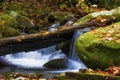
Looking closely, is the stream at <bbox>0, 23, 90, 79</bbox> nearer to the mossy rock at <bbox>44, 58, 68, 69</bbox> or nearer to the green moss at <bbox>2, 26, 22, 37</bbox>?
the mossy rock at <bbox>44, 58, 68, 69</bbox>

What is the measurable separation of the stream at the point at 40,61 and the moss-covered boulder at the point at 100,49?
1246 millimetres

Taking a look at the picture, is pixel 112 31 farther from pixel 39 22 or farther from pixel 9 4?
pixel 9 4

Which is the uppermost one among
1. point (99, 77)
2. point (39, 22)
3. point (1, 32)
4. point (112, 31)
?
point (39, 22)

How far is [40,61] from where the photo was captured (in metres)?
12.4

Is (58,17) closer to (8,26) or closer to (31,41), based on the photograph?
(8,26)

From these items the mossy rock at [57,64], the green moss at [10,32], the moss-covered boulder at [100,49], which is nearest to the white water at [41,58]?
the mossy rock at [57,64]

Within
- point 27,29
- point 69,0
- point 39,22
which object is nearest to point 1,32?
point 27,29

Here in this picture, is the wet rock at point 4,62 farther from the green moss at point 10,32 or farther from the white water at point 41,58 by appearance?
the green moss at point 10,32

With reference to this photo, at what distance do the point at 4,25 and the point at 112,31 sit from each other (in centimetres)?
554

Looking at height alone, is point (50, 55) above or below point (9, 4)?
below

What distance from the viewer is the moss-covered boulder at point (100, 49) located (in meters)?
8.43

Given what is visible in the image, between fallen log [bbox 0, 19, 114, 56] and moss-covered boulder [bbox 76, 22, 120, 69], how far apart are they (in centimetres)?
152

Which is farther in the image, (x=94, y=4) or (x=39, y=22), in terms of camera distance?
(x=94, y=4)

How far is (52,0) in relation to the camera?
1875cm
